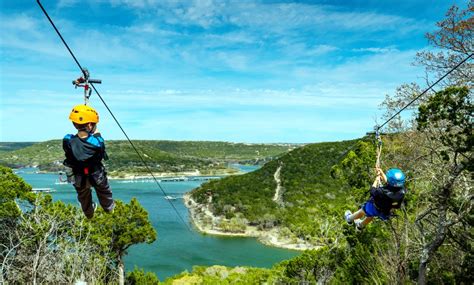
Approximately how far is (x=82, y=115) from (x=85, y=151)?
1.24ft

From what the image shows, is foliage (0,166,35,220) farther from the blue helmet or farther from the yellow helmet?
the blue helmet

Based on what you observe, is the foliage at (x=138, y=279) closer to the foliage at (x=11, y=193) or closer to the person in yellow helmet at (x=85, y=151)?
the foliage at (x=11, y=193)

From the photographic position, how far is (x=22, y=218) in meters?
15.5

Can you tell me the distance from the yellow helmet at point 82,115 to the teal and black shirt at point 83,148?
0.69 feet

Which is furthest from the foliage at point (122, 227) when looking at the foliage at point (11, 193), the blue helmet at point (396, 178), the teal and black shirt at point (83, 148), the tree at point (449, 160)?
the blue helmet at point (396, 178)

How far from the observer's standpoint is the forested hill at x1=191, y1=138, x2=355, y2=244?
51.5m

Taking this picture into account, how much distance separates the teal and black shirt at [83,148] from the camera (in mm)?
3770

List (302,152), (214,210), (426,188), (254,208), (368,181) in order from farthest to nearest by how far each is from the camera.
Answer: (302,152), (214,210), (254,208), (368,181), (426,188)

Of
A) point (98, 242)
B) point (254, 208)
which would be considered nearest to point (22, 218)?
point (98, 242)

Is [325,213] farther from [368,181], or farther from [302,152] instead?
[302,152]

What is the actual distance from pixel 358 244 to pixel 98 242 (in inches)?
418

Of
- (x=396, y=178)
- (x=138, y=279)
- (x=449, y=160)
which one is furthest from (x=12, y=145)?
Result: (x=396, y=178)

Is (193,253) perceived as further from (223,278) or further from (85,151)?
(85,151)

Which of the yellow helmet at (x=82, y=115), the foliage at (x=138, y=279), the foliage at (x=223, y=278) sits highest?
A: the yellow helmet at (x=82, y=115)
